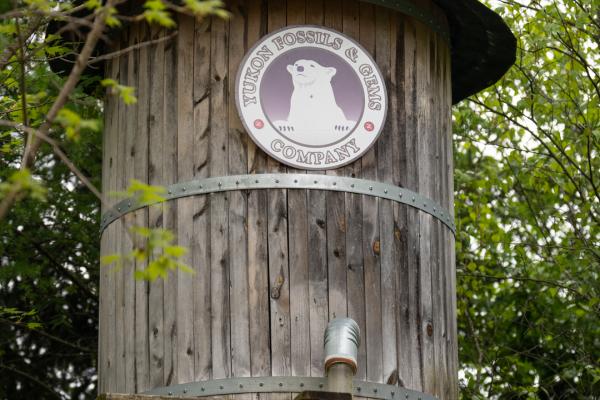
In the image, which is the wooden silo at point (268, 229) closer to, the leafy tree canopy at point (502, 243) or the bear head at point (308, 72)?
the bear head at point (308, 72)

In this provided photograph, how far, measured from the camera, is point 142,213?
7145 mm

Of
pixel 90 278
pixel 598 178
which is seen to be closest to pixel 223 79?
pixel 90 278

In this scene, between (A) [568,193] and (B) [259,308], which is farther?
(A) [568,193]

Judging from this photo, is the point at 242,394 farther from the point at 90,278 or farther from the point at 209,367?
the point at 90,278

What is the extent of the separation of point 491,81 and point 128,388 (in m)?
3.29

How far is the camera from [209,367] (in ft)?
21.9

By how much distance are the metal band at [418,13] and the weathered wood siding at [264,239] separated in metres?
0.04

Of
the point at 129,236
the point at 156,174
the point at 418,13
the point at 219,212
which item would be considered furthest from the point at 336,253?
the point at 418,13

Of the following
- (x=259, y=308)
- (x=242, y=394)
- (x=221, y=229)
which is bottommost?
(x=242, y=394)

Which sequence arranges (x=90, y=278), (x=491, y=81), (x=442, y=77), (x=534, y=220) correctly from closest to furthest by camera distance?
(x=442, y=77) < (x=491, y=81) < (x=90, y=278) < (x=534, y=220)

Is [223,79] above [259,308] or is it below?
above

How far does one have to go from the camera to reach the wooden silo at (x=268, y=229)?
673 centimetres

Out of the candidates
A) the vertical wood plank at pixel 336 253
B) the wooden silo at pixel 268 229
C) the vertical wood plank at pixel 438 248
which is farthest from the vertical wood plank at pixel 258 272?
the vertical wood plank at pixel 438 248

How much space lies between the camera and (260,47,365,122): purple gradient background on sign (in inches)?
277
